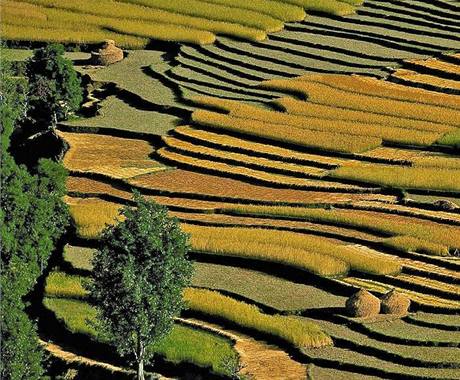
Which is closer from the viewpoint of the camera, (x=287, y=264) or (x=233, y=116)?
(x=287, y=264)

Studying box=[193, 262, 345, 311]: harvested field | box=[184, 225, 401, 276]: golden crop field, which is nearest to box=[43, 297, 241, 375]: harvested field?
box=[193, 262, 345, 311]: harvested field

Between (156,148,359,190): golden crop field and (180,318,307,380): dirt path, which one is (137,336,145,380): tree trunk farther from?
(156,148,359,190): golden crop field

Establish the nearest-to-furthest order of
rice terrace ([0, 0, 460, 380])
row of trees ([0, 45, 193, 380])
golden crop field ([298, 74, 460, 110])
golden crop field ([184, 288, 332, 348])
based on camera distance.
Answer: row of trees ([0, 45, 193, 380])
rice terrace ([0, 0, 460, 380])
golden crop field ([184, 288, 332, 348])
golden crop field ([298, 74, 460, 110])

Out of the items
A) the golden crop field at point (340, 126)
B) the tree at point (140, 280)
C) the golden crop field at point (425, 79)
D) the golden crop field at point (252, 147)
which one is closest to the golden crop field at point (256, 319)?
the tree at point (140, 280)

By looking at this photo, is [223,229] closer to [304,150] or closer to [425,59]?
[304,150]

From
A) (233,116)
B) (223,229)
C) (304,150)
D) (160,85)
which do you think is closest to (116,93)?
(160,85)

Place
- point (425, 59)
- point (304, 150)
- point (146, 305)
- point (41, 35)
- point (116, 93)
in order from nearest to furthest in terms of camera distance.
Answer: point (146, 305) → point (304, 150) → point (116, 93) → point (425, 59) → point (41, 35)

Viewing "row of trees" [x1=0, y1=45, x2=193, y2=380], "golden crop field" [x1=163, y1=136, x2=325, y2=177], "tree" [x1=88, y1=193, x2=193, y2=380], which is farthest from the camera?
"golden crop field" [x1=163, y1=136, x2=325, y2=177]
